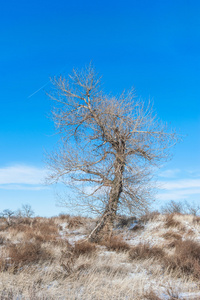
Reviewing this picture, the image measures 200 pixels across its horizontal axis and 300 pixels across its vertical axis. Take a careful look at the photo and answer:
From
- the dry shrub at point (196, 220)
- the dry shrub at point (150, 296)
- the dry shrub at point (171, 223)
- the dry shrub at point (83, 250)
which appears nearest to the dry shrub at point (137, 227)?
the dry shrub at point (171, 223)

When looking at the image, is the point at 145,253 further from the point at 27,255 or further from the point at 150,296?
the point at 27,255

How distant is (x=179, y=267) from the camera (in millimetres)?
5793

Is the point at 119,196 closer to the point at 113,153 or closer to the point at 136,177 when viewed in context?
the point at 136,177

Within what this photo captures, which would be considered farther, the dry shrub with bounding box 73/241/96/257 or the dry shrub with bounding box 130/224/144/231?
the dry shrub with bounding box 130/224/144/231

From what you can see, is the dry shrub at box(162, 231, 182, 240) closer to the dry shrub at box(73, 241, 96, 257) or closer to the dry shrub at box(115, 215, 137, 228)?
the dry shrub at box(115, 215, 137, 228)

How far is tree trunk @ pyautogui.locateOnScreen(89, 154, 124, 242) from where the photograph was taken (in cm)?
1066

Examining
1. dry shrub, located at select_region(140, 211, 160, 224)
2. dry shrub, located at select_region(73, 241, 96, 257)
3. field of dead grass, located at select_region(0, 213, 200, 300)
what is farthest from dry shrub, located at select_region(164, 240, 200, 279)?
dry shrub, located at select_region(140, 211, 160, 224)

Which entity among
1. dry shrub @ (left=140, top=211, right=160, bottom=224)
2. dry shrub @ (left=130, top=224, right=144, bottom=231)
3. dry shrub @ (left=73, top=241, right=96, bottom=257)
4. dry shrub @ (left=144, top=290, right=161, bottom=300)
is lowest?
dry shrub @ (left=144, top=290, right=161, bottom=300)

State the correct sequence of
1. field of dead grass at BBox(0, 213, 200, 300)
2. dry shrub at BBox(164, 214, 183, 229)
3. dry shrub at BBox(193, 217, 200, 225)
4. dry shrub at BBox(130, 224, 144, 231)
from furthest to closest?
dry shrub at BBox(193, 217, 200, 225)
dry shrub at BBox(164, 214, 183, 229)
dry shrub at BBox(130, 224, 144, 231)
field of dead grass at BBox(0, 213, 200, 300)

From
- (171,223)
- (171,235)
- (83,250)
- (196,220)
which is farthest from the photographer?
(196,220)

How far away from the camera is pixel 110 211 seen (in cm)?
1080

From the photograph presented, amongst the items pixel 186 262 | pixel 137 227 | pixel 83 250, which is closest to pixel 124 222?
pixel 137 227

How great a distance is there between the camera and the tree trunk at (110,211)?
10.7m

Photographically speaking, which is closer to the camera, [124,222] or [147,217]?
[124,222]
